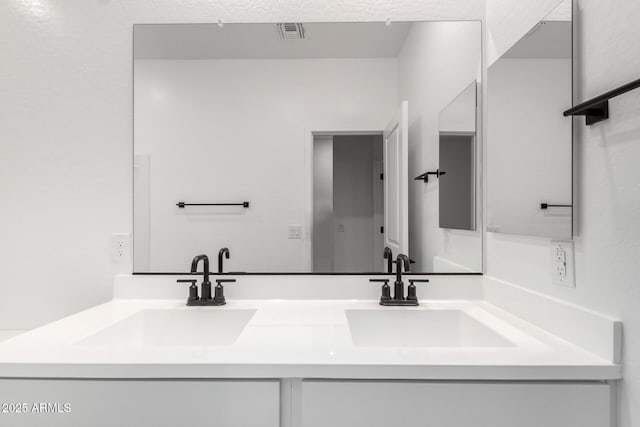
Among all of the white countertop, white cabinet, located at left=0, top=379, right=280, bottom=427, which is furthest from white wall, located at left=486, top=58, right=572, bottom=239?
white cabinet, located at left=0, top=379, right=280, bottom=427

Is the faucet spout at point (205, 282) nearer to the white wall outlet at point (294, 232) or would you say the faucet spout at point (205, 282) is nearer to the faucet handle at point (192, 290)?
the faucet handle at point (192, 290)

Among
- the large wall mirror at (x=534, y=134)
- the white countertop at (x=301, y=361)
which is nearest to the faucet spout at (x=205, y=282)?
the white countertop at (x=301, y=361)

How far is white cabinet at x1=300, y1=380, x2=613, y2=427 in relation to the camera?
796mm

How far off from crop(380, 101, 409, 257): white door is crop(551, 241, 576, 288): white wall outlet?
553mm

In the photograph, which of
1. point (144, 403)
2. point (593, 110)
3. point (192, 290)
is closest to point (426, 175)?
point (593, 110)

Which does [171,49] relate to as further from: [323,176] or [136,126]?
[323,176]

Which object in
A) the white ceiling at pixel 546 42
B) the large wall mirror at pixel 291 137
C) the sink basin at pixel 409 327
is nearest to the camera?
the white ceiling at pixel 546 42

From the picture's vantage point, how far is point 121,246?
148 centimetres

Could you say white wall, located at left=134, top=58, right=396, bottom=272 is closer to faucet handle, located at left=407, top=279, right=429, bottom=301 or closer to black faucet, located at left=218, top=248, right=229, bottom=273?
black faucet, located at left=218, top=248, right=229, bottom=273

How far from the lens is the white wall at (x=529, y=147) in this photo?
0.95m

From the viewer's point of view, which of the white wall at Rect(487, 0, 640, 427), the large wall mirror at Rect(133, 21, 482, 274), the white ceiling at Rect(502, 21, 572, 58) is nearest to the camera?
the white wall at Rect(487, 0, 640, 427)

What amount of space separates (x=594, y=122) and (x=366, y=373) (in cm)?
74

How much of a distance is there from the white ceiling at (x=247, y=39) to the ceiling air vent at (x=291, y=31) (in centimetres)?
1

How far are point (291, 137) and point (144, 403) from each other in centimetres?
102
